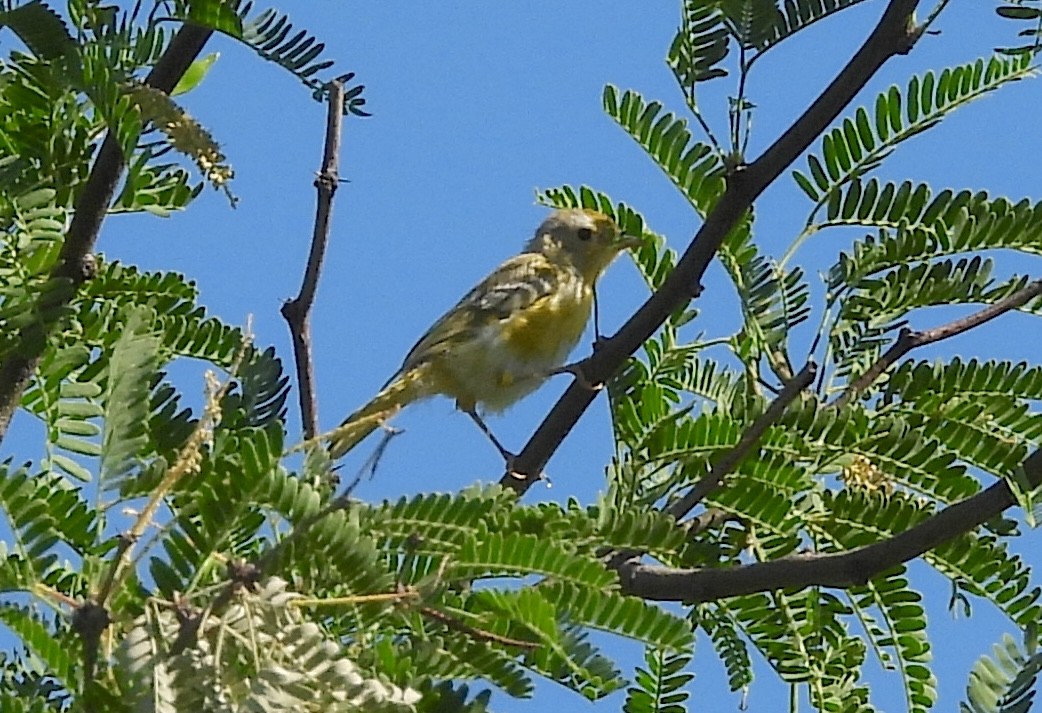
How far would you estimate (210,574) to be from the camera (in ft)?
6.65

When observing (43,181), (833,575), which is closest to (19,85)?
(43,181)

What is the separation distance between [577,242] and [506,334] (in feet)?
1.92

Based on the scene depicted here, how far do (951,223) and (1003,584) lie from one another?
0.62 metres

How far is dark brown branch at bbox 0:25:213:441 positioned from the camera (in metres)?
2.56

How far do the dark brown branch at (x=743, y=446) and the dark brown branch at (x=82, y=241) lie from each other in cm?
100

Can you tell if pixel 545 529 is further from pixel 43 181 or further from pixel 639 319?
pixel 43 181

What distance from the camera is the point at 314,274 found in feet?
10.1

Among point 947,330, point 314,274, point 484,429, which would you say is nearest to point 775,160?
point 947,330

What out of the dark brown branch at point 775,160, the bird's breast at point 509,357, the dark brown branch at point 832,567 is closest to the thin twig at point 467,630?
the dark brown branch at point 832,567

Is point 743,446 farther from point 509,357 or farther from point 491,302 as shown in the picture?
point 491,302

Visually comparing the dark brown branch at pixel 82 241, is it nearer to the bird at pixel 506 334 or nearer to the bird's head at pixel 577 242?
the bird at pixel 506 334

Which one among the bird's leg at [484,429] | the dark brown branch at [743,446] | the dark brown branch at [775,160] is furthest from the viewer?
the bird's leg at [484,429]

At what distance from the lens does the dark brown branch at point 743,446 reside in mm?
2773

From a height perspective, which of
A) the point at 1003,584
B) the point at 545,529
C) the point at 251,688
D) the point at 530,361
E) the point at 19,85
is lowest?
the point at 251,688
